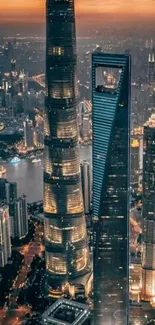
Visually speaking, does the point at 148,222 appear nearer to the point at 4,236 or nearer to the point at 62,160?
the point at 62,160

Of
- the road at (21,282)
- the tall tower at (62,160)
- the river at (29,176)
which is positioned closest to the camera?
the road at (21,282)

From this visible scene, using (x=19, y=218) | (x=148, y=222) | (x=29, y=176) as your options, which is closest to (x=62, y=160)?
(x=148, y=222)

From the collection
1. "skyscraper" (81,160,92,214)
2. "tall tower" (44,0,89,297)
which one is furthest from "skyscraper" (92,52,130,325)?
"skyscraper" (81,160,92,214)

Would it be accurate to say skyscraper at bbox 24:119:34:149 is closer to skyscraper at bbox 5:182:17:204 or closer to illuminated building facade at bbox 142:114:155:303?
skyscraper at bbox 5:182:17:204

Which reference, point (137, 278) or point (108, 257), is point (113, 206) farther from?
point (137, 278)

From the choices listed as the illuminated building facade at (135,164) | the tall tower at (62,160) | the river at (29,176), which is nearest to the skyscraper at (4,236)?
the tall tower at (62,160)

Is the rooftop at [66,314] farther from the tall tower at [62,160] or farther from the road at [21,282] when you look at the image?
the tall tower at [62,160]
